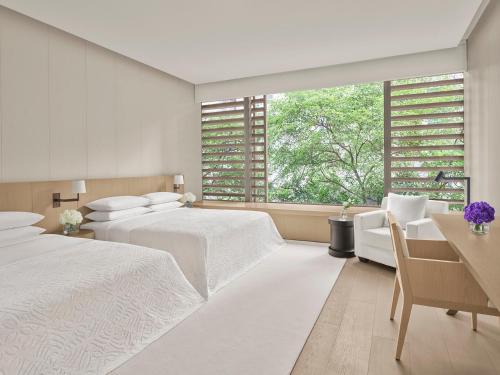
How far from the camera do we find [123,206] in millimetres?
3643

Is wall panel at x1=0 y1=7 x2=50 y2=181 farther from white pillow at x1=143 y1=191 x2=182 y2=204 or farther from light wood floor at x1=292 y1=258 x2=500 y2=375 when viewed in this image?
light wood floor at x1=292 y1=258 x2=500 y2=375

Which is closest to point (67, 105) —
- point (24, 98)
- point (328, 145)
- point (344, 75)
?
point (24, 98)

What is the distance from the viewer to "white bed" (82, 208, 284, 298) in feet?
9.48

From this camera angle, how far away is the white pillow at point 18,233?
2.49m

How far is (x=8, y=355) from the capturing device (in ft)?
4.58

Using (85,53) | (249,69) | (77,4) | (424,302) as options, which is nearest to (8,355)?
(424,302)

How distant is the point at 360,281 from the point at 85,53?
379 cm

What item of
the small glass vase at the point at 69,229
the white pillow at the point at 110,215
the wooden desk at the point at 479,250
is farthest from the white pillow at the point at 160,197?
the wooden desk at the point at 479,250

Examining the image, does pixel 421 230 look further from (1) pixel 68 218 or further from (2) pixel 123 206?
(1) pixel 68 218

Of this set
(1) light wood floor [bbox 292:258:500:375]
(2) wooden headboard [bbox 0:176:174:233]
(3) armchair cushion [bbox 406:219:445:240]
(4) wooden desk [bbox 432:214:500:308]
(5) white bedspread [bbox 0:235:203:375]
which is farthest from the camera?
(3) armchair cushion [bbox 406:219:445:240]

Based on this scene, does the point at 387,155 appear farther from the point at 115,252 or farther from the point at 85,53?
the point at 85,53

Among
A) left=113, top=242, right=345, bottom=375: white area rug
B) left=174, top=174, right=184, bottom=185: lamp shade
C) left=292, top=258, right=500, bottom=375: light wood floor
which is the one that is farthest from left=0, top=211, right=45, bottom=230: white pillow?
left=292, top=258, right=500, bottom=375: light wood floor

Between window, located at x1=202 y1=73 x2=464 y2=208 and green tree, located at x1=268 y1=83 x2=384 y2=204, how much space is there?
0.02 meters

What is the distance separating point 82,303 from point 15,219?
1.34 m
